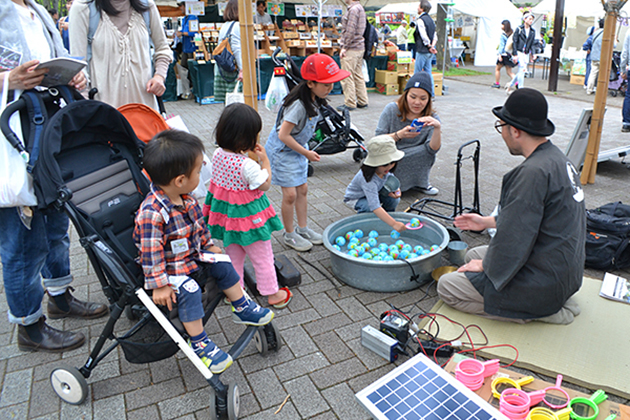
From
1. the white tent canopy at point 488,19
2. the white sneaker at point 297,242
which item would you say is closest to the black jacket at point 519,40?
the white tent canopy at point 488,19

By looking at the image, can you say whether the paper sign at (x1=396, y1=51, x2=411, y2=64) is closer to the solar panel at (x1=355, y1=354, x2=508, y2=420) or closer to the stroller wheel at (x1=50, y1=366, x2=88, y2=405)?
the solar panel at (x1=355, y1=354, x2=508, y2=420)

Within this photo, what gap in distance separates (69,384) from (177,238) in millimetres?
971

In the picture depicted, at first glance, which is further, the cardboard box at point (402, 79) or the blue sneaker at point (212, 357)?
the cardboard box at point (402, 79)

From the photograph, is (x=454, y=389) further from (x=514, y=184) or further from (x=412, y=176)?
(x=412, y=176)

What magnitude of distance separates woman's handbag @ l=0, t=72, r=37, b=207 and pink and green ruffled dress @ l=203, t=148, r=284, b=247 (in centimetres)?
104

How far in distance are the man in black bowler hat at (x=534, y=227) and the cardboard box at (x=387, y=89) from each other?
9752mm

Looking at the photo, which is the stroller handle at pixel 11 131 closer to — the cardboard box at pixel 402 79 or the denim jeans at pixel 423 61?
the denim jeans at pixel 423 61

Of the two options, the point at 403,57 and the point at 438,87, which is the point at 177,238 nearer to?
the point at 403,57

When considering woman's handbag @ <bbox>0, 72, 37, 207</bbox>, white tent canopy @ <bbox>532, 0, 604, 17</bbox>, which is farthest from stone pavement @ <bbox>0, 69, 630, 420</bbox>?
white tent canopy @ <bbox>532, 0, 604, 17</bbox>

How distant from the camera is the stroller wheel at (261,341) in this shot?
2.72m

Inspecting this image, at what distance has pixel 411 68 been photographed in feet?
40.1

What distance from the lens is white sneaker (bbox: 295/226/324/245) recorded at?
4207 millimetres

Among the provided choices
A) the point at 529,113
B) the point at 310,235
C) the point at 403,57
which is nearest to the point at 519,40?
the point at 403,57

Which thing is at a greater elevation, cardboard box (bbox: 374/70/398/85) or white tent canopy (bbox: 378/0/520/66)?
white tent canopy (bbox: 378/0/520/66)
